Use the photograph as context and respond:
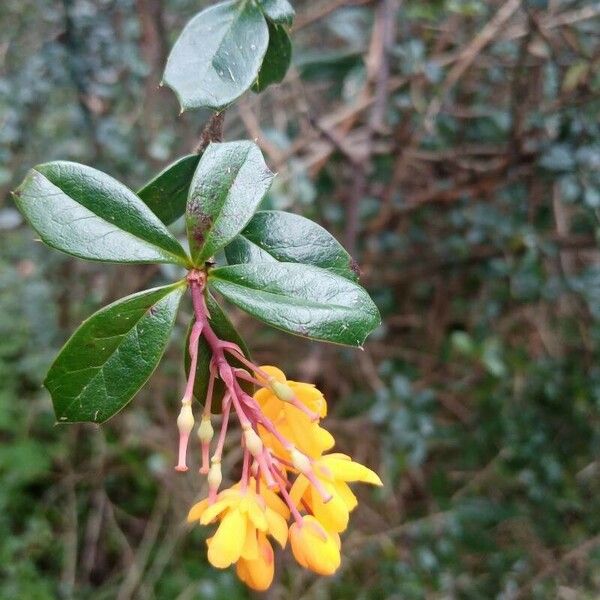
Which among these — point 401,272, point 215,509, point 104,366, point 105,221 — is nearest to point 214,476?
point 215,509

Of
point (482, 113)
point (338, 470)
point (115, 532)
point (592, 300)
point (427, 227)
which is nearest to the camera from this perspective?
point (338, 470)

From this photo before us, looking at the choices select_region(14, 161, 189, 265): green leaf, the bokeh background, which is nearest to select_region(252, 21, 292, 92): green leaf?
select_region(14, 161, 189, 265): green leaf

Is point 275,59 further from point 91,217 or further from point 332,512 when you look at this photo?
point 332,512

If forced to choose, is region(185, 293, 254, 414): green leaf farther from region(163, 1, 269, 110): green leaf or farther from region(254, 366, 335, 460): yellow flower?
region(163, 1, 269, 110): green leaf

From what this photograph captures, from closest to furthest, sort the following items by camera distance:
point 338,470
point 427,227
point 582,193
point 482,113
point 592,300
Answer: point 338,470, point 582,193, point 592,300, point 482,113, point 427,227

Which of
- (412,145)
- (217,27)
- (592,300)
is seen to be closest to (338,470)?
(217,27)

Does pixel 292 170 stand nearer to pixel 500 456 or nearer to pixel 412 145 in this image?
pixel 412 145
